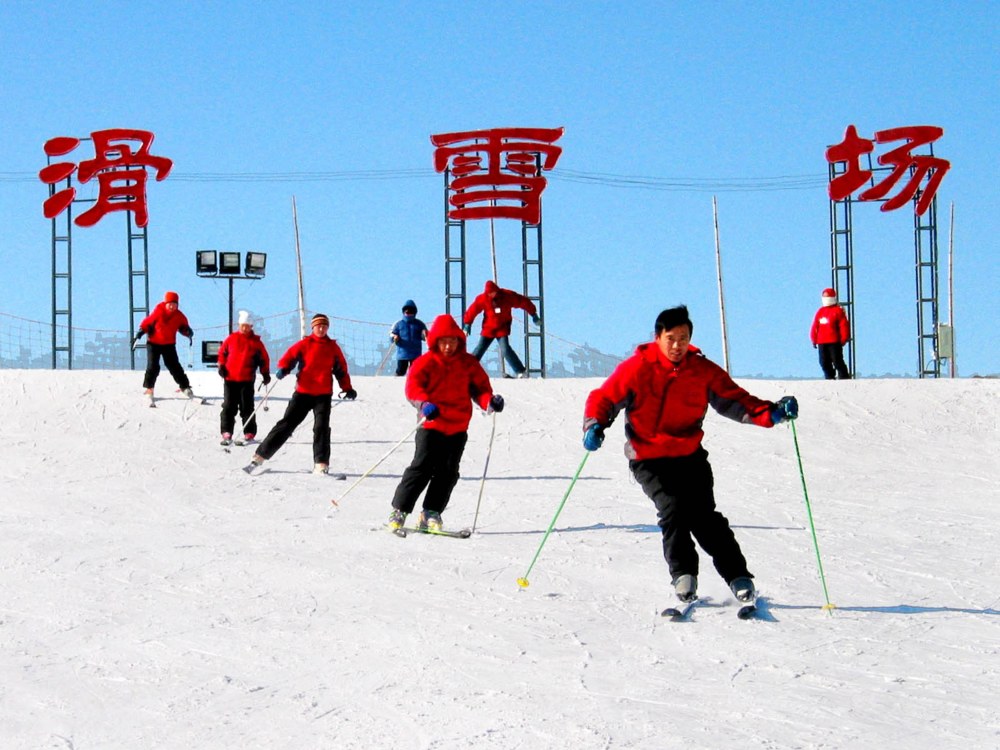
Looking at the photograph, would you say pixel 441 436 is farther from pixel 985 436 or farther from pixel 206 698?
pixel 985 436

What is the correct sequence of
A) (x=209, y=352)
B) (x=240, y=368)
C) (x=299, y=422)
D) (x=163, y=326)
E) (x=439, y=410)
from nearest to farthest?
1. (x=439, y=410)
2. (x=299, y=422)
3. (x=240, y=368)
4. (x=163, y=326)
5. (x=209, y=352)

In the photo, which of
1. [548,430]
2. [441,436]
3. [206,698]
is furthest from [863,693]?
[548,430]

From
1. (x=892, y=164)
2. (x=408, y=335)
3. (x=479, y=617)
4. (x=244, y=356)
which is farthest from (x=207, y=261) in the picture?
(x=479, y=617)

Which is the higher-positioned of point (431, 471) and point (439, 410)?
point (439, 410)

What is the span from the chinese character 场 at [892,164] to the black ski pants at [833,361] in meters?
5.82

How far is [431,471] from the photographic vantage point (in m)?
8.51

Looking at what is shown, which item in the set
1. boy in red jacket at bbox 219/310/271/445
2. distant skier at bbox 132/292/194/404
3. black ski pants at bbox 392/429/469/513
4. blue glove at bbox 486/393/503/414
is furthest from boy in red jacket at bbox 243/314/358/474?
distant skier at bbox 132/292/194/404

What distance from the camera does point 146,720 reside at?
14.5ft

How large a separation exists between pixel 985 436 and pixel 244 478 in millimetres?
8765

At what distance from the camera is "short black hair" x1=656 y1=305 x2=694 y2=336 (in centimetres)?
585

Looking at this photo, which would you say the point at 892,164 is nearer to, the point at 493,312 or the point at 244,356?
the point at 493,312

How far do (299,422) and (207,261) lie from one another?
1035 cm

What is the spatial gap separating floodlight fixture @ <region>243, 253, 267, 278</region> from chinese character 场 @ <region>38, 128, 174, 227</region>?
2657mm

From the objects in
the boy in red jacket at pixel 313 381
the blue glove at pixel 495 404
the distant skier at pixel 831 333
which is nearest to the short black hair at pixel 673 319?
the blue glove at pixel 495 404
